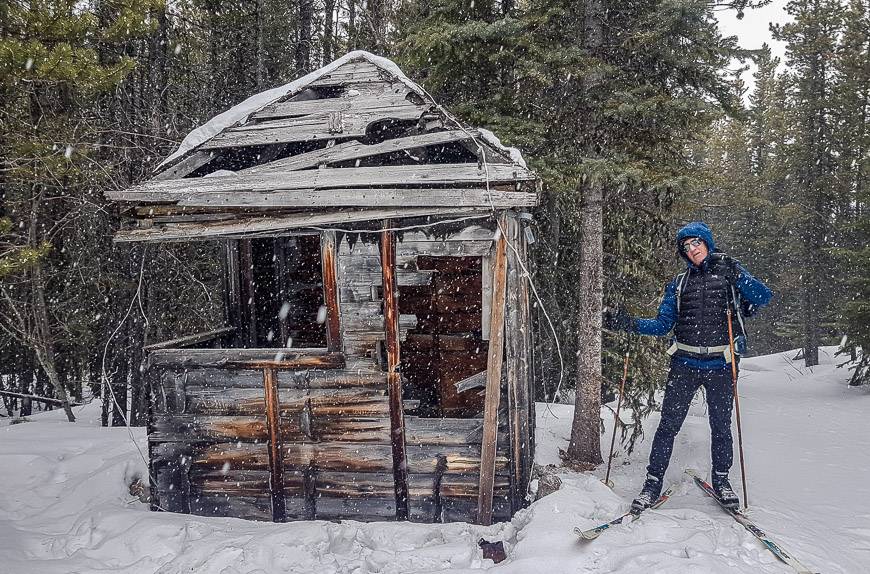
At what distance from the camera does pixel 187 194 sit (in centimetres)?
562

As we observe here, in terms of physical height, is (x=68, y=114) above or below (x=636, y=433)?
above

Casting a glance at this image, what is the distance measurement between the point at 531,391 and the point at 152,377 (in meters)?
4.40

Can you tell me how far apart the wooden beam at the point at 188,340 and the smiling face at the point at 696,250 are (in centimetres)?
Result: 586

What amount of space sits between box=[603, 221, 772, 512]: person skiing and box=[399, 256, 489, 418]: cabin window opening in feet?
9.00

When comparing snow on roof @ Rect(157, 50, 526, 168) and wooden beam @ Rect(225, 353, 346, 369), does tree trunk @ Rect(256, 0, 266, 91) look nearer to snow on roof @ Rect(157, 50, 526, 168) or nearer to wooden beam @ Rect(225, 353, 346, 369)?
snow on roof @ Rect(157, 50, 526, 168)

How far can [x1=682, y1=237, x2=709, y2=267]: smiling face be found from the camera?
17.2 feet

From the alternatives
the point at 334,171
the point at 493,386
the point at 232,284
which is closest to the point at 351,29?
the point at 232,284

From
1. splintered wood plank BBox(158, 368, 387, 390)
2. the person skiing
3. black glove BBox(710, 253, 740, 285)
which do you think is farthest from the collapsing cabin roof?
black glove BBox(710, 253, 740, 285)

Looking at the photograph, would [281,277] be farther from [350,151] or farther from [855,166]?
[855,166]

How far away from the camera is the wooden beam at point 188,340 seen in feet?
20.6

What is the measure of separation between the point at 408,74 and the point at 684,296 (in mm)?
6173

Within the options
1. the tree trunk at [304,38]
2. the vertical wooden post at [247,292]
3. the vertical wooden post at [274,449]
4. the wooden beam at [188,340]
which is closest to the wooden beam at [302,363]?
the vertical wooden post at [274,449]

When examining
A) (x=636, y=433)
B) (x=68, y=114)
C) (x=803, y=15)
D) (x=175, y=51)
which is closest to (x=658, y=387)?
(x=636, y=433)

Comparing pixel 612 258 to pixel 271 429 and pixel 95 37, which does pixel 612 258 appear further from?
pixel 95 37
